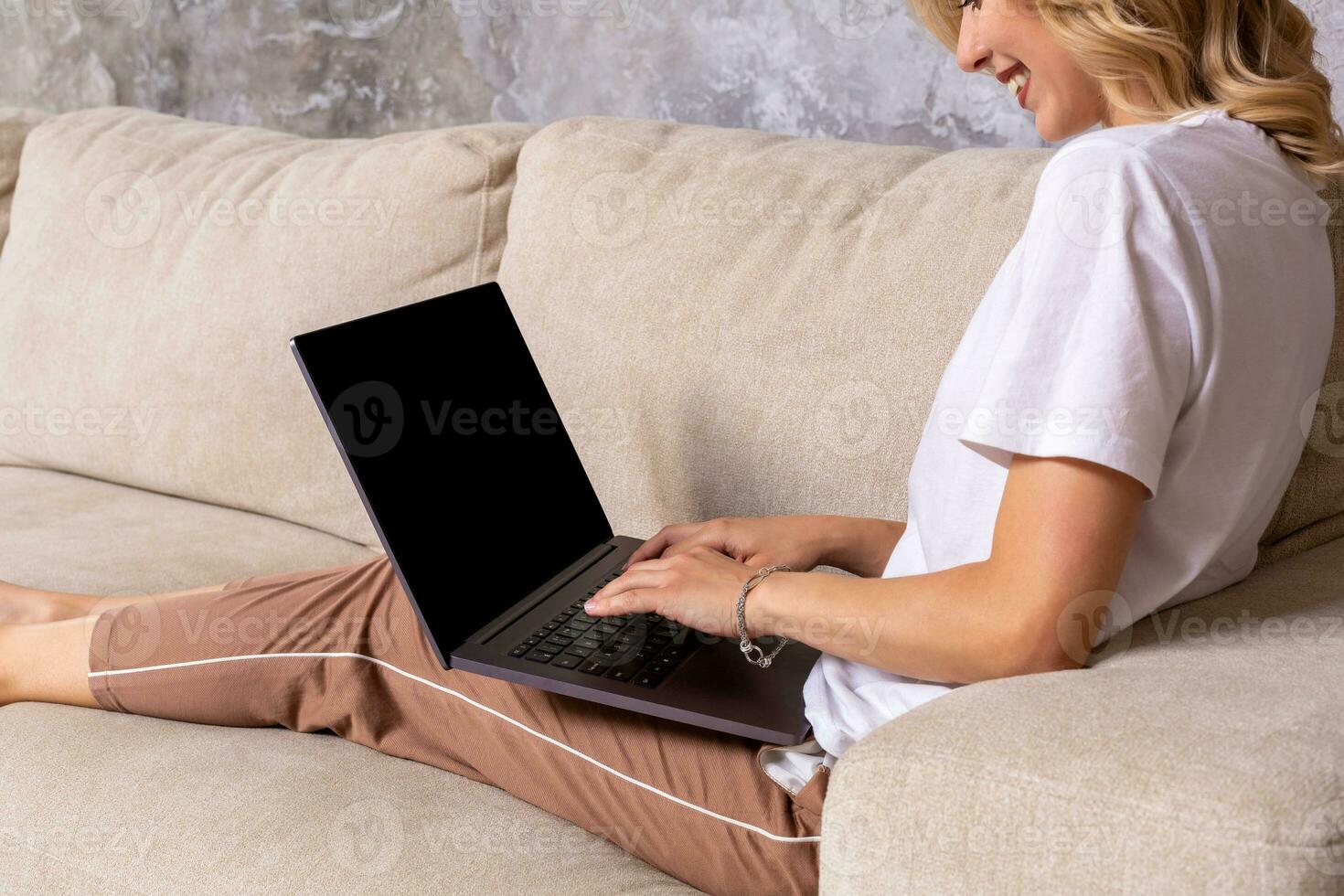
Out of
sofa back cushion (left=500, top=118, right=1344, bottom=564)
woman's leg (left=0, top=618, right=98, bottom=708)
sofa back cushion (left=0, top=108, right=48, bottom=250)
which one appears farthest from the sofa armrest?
sofa back cushion (left=0, top=108, right=48, bottom=250)

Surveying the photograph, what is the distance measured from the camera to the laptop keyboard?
93 centimetres

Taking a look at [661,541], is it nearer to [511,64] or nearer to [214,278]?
[214,278]

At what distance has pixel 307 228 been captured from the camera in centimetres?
160

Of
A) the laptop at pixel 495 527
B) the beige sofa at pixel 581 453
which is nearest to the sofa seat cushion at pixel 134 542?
the beige sofa at pixel 581 453

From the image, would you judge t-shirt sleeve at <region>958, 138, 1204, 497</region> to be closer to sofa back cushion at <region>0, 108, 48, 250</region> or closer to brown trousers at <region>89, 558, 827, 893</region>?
brown trousers at <region>89, 558, 827, 893</region>

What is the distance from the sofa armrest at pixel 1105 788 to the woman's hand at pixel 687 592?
0.70 feet

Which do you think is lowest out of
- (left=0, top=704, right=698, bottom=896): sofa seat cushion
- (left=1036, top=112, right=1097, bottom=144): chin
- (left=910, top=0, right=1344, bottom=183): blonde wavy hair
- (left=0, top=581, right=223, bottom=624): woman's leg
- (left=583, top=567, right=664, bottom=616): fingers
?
(left=0, top=704, right=698, bottom=896): sofa seat cushion

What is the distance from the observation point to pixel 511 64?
203 cm

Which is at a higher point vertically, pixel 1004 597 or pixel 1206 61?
pixel 1206 61

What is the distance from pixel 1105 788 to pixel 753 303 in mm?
769

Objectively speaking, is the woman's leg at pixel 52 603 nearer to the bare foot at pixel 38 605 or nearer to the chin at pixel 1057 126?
the bare foot at pixel 38 605

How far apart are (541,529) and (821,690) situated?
1.21 feet

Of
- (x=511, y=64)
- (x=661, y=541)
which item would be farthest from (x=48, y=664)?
(x=511, y=64)

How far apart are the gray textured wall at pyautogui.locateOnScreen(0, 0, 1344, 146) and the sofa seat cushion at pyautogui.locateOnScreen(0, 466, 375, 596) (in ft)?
2.81
